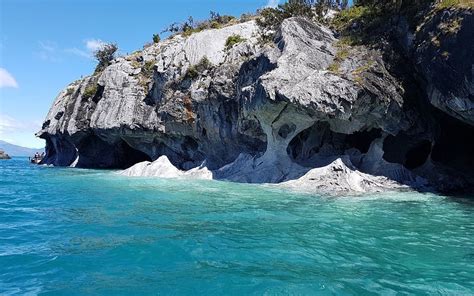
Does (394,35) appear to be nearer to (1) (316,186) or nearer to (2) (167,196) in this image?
(1) (316,186)

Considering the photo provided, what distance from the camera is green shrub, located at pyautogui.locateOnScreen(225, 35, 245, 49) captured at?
3554 cm

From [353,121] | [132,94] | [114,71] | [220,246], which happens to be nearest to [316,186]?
[353,121]

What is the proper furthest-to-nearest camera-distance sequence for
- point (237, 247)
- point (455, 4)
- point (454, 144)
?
point (454, 144), point (455, 4), point (237, 247)

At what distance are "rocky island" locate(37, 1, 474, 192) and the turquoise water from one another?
6316mm

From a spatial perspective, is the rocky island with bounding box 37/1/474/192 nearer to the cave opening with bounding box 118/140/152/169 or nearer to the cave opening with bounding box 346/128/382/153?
the cave opening with bounding box 346/128/382/153

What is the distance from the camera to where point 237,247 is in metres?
9.67

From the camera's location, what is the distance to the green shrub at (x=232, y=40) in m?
35.5

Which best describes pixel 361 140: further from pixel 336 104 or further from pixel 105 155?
pixel 105 155

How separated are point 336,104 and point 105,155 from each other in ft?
113

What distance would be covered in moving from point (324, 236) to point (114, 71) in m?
37.8

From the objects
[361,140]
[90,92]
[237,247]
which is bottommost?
[237,247]

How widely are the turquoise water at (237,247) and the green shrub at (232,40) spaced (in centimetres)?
2202

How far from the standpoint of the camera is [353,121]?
23109 mm

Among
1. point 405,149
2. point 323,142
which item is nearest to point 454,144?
point 405,149
